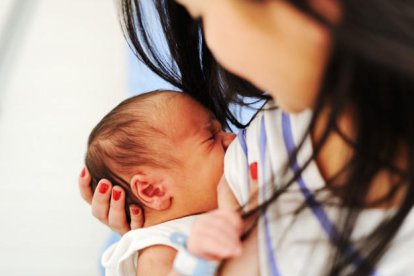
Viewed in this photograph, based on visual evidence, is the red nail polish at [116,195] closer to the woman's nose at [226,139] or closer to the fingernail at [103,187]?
the fingernail at [103,187]

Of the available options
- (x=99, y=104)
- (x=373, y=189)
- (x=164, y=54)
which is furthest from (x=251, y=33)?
(x=99, y=104)

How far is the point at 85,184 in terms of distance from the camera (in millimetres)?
944

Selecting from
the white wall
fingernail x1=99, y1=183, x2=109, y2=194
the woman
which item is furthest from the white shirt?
the white wall

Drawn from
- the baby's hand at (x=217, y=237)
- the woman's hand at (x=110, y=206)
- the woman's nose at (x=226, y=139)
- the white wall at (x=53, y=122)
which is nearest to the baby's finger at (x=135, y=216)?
the woman's hand at (x=110, y=206)

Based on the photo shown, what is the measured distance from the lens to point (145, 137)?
34.2 inches

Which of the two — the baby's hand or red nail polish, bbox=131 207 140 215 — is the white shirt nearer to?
the baby's hand

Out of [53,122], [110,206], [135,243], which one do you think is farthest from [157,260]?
[53,122]

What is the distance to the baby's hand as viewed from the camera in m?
0.60

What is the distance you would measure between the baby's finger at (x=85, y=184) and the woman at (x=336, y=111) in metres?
0.32

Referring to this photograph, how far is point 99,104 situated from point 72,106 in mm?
64

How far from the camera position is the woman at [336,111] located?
18.9 inches

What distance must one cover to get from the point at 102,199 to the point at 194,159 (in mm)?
150

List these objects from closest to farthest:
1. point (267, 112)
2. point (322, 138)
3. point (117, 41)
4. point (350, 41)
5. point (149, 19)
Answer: point (350, 41) < point (322, 138) < point (267, 112) < point (149, 19) < point (117, 41)

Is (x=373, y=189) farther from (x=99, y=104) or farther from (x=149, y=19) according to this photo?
(x=99, y=104)
